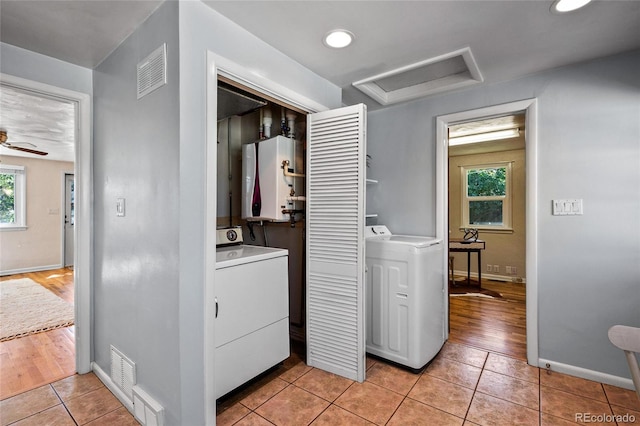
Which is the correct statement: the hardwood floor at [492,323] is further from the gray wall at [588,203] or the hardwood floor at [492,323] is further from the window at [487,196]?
the window at [487,196]

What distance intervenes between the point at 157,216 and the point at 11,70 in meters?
1.40

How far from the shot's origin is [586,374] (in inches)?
86.7

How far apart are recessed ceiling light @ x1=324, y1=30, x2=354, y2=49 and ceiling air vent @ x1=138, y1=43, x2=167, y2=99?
0.92 metres

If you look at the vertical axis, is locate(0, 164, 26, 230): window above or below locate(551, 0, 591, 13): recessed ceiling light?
below

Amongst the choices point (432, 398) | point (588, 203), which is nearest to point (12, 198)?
point (432, 398)

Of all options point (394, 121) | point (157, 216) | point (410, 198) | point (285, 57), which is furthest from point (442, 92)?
point (157, 216)

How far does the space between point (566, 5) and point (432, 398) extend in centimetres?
230

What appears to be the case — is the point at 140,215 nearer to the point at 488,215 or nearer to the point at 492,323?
the point at 492,323

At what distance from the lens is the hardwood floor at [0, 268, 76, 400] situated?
217 centimetres

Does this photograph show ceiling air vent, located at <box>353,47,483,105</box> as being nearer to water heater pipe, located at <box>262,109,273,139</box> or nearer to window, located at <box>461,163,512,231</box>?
water heater pipe, located at <box>262,109,273,139</box>

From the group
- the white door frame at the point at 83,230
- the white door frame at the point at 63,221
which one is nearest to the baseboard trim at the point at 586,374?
the white door frame at the point at 83,230

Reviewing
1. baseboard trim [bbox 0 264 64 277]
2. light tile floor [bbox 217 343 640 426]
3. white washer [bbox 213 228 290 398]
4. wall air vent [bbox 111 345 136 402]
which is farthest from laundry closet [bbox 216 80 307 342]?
baseboard trim [bbox 0 264 64 277]

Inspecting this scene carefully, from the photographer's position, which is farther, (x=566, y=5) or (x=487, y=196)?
(x=487, y=196)

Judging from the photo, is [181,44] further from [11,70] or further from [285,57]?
[11,70]
